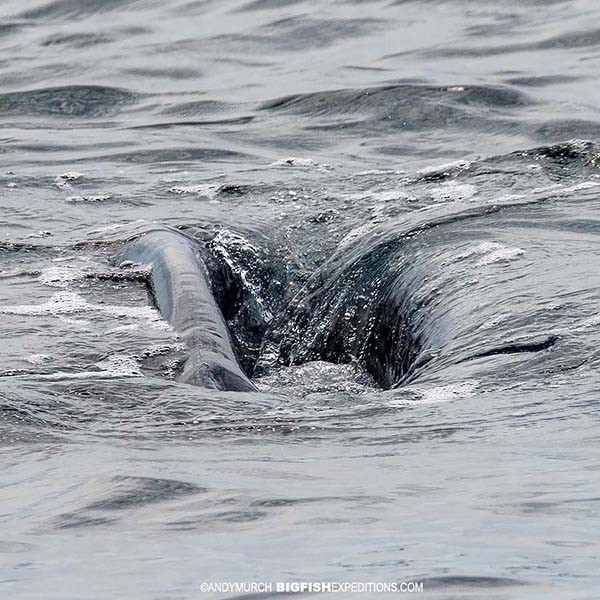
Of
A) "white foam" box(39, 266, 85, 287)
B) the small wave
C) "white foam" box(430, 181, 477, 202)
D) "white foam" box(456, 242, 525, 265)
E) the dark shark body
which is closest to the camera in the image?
the dark shark body

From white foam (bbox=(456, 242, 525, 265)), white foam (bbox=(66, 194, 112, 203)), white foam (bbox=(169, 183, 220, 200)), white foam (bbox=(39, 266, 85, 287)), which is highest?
white foam (bbox=(39, 266, 85, 287))

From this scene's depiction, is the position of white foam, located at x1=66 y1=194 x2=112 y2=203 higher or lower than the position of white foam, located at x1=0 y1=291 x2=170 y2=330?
lower

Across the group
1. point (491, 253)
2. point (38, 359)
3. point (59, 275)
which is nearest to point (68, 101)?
point (59, 275)

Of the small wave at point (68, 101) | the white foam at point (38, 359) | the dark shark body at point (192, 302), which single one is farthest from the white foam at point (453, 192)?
the small wave at point (68, 101)

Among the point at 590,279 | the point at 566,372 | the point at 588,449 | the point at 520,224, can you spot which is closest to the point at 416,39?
the point at 520,224

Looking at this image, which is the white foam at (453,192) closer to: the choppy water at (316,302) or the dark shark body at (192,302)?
the choppy water at (316,302)

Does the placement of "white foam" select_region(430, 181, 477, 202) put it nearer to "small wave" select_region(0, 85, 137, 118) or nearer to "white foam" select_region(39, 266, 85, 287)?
"white foam" select_region(39, 266, 85, 287)

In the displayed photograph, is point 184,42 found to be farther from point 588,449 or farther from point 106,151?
point 588,449

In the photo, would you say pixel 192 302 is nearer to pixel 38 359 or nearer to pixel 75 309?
pixel 75 309

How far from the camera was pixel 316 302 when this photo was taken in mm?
6227

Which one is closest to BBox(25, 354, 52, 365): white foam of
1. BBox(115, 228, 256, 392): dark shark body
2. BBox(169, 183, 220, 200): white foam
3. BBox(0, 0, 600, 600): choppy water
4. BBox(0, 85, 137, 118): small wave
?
BBox(0, 0, 600, 600): choppy water

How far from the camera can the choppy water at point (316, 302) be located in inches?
115

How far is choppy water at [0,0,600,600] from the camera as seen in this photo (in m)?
2.92

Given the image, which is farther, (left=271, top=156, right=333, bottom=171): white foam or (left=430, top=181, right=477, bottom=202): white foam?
(left=271, top=156, right=333, bottom=171): white foam
